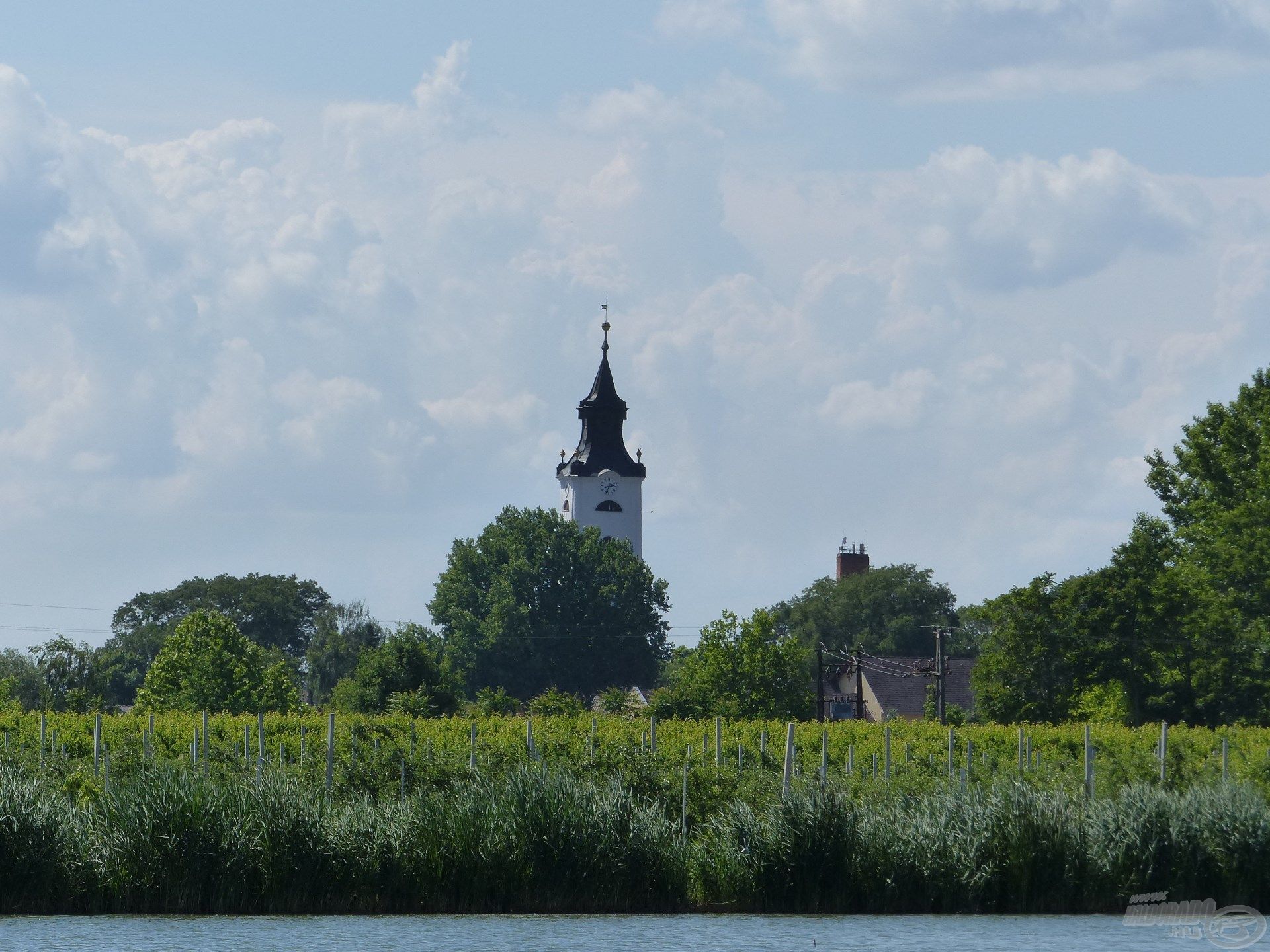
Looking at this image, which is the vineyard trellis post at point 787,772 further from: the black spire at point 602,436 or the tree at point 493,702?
the black spire at point 602,436

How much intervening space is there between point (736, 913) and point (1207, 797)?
6722 mm

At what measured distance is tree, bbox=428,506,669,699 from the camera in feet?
341

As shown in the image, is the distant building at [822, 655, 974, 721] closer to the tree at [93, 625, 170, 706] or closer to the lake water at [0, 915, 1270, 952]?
the tree at [93, 625, 170, 706]

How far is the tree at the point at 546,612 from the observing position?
104000 millimetres

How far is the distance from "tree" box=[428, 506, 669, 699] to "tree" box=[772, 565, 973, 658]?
58.3ft

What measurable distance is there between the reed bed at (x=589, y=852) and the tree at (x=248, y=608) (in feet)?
314

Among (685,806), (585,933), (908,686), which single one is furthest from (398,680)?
(908,686)

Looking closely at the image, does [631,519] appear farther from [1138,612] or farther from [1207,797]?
[1207,797]

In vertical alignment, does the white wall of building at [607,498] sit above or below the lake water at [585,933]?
above

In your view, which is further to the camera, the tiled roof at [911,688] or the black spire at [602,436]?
the black spire at [602,436]

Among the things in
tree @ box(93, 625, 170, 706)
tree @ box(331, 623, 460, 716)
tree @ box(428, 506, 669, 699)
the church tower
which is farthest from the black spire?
tree @ box(331, 623, 460, 716)

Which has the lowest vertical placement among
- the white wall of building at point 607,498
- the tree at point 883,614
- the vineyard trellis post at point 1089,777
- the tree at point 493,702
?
the vineyard trellis post at point 1089,777

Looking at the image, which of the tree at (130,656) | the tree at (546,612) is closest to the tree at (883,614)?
the tree at (546,612)

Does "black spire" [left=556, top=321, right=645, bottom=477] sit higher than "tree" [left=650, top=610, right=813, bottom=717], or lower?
higher
